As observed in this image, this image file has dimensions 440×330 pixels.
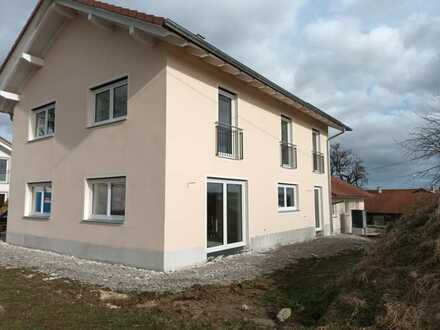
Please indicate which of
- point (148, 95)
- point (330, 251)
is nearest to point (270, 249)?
point (330, 251)

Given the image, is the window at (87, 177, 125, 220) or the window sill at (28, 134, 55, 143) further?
the window sill at (28, 134, 55, 143)

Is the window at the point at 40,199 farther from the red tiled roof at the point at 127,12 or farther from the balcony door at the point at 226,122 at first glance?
the balcony door at the point at 226,122

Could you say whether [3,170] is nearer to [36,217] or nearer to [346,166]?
[36,217]

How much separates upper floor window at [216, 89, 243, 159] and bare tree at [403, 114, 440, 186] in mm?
5115

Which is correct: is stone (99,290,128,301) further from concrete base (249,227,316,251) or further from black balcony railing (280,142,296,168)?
black balcony railing (280,142,296,168)

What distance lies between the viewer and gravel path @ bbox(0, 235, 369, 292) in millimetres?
7125

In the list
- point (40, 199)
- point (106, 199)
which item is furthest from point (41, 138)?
point (106, 199)

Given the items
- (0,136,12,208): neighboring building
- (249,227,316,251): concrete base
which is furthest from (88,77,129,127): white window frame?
(0,136,12,208): neighboring building

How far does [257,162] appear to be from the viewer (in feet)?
39.5

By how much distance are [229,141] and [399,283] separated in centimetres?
688

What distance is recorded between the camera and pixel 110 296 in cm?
618

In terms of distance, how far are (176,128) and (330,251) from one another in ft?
22.5

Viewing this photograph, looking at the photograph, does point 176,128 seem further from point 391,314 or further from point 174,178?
point 391,314

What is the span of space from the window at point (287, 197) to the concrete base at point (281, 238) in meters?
0.97
